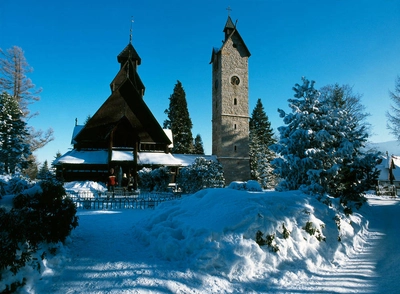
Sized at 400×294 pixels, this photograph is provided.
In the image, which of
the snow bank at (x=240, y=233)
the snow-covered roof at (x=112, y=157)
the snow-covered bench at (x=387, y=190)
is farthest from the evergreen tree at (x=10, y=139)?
the snow-covered bench at (x=387, y=190)

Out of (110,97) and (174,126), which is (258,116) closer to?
(174,126)

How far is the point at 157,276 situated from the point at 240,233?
6.28ft

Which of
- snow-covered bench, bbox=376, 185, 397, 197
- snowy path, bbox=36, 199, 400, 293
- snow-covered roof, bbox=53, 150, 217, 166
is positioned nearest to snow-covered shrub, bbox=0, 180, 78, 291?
snowy path, bbox=36, 199, 400, 293

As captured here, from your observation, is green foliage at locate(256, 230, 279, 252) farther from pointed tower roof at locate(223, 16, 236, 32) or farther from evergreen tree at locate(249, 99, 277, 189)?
pointed tower roof at locate(223, 16, 236, 32)

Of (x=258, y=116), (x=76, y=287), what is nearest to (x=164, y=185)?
(x=76, y=287)

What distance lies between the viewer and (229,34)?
34.8 meters

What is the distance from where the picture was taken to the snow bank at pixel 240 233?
4.98 m

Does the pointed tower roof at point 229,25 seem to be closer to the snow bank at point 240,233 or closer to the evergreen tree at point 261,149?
the evergreen tree at point 261,149

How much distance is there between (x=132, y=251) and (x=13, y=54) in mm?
27088

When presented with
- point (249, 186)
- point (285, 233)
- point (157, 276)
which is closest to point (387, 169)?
point (249, 186)

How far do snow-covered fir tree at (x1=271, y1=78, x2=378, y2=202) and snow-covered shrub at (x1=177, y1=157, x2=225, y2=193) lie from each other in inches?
228

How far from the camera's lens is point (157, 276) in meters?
4.48

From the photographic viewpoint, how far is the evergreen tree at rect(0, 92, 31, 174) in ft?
65.7

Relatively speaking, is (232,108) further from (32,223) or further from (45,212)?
(32,223)
